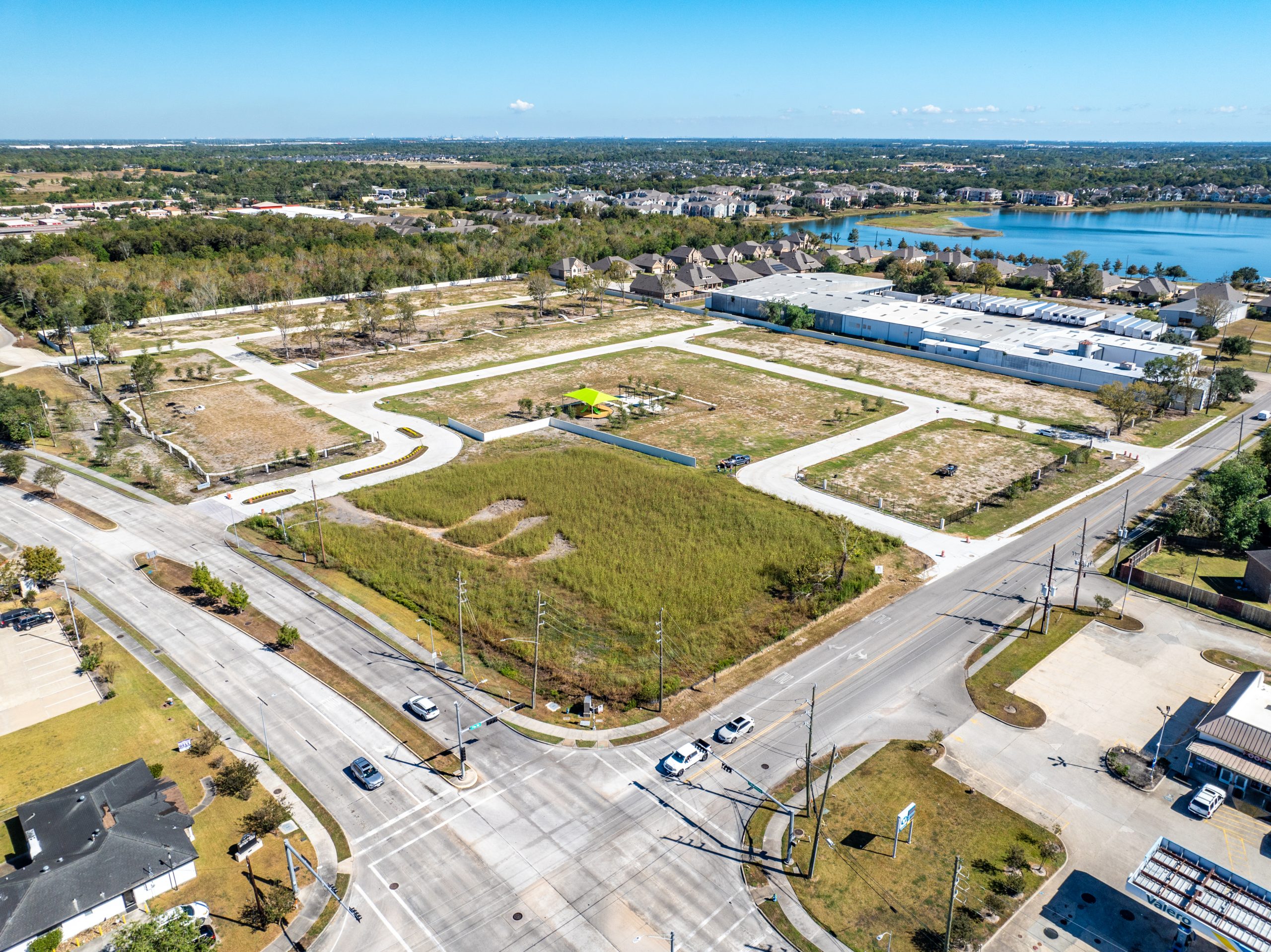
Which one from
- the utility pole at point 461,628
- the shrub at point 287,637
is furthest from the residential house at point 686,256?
the shrub at point 287,637

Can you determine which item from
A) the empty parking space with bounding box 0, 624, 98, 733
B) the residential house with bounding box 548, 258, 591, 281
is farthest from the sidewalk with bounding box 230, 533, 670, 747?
the residential house with bounding box 548, 258, 591, 281

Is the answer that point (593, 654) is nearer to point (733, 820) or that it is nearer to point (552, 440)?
point (733, 820)

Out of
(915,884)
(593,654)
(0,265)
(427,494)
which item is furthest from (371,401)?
(0,265)

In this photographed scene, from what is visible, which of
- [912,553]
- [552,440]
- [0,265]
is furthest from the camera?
[0,265]

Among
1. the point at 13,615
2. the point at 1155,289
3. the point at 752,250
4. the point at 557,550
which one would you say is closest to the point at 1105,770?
the point at 557,550

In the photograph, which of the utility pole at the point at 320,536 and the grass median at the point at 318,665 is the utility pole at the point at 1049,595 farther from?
the utility pole at the point at 320,536

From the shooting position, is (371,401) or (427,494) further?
(371,401)
